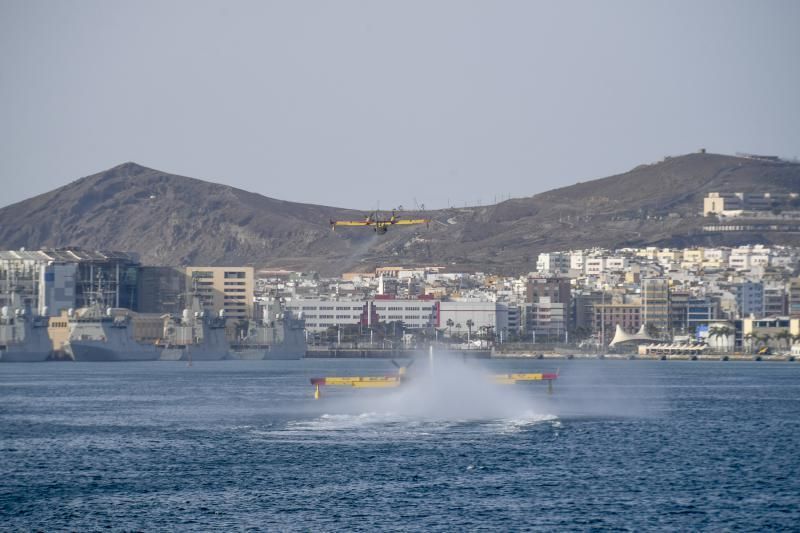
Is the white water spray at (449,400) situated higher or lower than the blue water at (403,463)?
higher

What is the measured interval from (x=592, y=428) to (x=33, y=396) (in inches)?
1909

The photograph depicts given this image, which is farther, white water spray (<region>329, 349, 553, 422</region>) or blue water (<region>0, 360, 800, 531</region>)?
white water spray (<region>329, 349, 553, 422</region>)

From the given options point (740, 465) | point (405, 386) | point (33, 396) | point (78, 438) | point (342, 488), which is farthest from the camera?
point (33, 396)

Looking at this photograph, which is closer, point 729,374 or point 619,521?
point 619,521

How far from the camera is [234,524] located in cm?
4559

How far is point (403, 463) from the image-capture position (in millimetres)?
59000

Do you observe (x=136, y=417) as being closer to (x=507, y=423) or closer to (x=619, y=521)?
(x=507, y=423)

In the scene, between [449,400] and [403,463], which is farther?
[449,400]

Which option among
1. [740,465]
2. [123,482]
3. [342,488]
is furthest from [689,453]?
[123,482]

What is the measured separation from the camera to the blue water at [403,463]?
47.2 m

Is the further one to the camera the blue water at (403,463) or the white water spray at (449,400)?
the white water spray at (449,400)

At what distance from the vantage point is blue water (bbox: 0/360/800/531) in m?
47.2

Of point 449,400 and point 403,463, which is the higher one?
point 449,400

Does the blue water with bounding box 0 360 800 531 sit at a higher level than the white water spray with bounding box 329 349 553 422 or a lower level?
lower
